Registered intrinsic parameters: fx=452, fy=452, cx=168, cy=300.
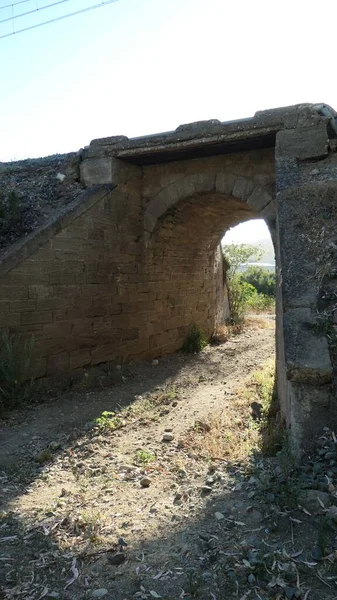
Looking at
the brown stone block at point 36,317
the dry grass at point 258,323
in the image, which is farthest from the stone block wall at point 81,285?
the dry grass at point 258,323

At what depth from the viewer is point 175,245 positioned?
828 cm

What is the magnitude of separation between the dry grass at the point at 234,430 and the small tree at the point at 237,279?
6442 millimetres

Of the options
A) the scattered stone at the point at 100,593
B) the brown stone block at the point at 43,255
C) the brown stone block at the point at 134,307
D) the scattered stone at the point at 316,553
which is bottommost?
the scattered stone at the point at 100,593

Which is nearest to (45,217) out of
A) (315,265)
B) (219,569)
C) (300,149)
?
(300,149)

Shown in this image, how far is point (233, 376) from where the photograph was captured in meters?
7.14

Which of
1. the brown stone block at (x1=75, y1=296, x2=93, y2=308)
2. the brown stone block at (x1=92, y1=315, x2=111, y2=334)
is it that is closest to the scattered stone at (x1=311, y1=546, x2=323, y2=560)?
the brown stone block at (x1=75, y1=296, x2=93, y2=308)

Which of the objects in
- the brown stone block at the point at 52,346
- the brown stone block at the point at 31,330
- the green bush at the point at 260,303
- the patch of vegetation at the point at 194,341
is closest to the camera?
the brown stone block at the point at 31,330

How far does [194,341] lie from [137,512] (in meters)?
6.27

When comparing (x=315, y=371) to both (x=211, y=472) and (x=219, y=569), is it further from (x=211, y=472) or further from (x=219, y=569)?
(x=219, y=569)

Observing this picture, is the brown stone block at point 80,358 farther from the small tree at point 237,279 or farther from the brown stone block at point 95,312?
the small tree at point 237,279

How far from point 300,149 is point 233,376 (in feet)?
11.5

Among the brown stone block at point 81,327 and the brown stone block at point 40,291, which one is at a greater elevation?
the brown stone block at point 40,291

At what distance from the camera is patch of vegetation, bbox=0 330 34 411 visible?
16.3 feet

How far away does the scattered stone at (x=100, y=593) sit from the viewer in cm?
210
